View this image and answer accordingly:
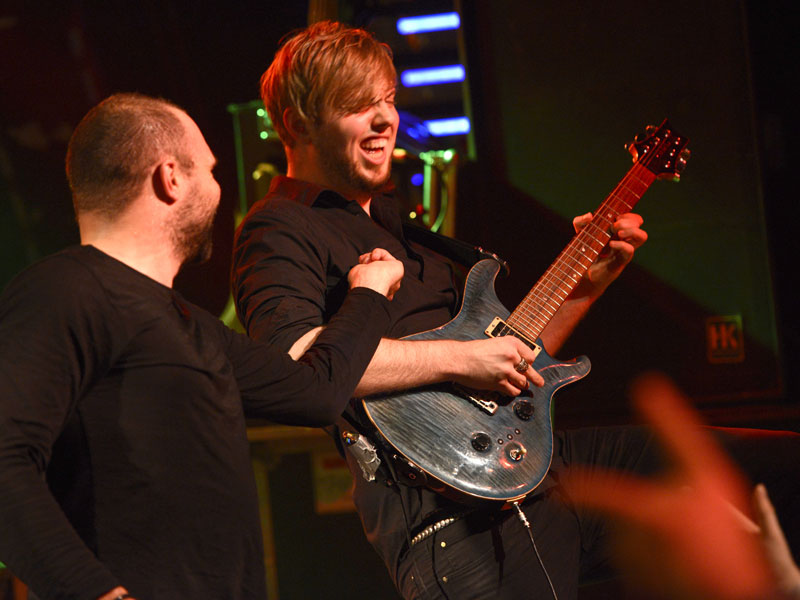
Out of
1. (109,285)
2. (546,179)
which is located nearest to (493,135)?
(546,179)

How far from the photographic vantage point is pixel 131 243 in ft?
Answer: 4.96

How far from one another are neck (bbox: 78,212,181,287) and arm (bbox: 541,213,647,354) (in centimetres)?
140

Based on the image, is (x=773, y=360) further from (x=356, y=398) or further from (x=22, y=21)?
(x=22, y=21)

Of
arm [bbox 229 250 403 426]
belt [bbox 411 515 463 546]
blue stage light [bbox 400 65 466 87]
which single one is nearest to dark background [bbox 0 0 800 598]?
blue stage light [bbox 400 65 466 87]

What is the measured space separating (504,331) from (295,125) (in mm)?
897

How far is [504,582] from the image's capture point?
6.91 feet

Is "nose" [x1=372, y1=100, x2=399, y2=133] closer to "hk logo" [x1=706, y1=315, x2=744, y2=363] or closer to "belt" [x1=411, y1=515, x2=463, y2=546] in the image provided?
"belt" [x1=411, y1=515, x2=463, y2=546]

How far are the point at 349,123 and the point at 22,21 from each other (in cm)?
300

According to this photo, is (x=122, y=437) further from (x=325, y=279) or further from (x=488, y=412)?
(x=488, y=412)

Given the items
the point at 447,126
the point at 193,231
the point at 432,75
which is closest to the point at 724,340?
the point at 447,126

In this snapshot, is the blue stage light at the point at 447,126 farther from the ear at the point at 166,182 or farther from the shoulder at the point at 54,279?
the shoulder at the point at 54,279

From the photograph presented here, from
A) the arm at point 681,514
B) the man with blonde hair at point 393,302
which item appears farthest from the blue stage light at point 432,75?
the arm at point 681,514

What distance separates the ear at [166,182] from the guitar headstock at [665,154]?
5.15 ft

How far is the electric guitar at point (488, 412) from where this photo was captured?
6.55 ft
